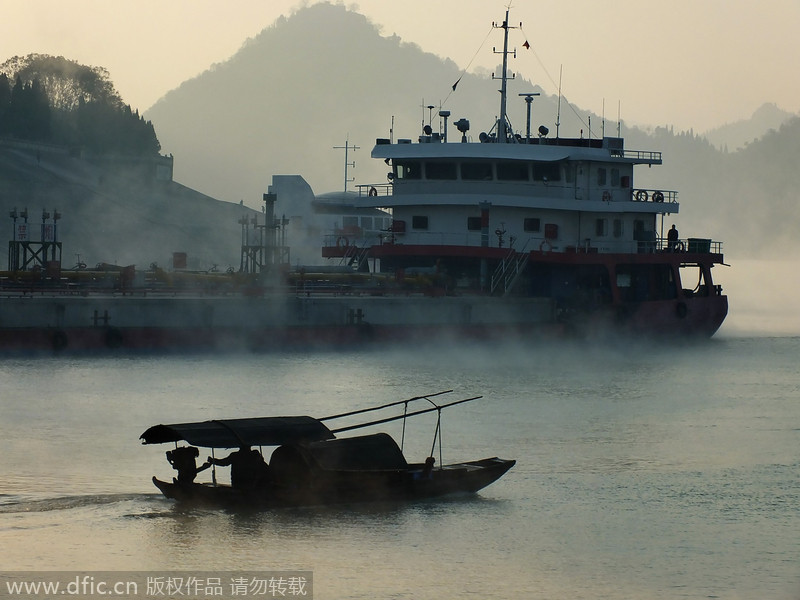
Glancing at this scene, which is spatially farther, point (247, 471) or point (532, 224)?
point (532, 224)

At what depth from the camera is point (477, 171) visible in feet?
210

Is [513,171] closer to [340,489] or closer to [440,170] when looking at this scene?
[440,170]

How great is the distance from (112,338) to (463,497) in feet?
85.6

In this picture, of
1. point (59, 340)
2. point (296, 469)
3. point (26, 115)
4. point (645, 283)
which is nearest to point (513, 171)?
point (645, 283)

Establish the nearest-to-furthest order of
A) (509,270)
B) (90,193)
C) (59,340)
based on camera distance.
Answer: (59,340) → (509,270) → (90,193)

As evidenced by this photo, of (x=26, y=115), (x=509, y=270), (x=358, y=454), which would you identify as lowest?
(x=358, y=454)

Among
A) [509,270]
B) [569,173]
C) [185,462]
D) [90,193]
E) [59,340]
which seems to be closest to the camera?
[185,462]

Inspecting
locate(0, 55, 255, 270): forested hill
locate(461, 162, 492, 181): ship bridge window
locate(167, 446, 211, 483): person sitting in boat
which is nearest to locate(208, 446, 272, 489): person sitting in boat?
locate(167, 446, 211, 483): person sitting in boat

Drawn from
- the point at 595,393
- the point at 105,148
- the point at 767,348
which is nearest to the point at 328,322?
the point at 595,393

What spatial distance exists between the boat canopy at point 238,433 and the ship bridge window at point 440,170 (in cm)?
3699

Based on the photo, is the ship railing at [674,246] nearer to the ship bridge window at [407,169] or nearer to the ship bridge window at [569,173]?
the ship bridge window at [569,173]

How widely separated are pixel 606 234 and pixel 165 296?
21.6 meters

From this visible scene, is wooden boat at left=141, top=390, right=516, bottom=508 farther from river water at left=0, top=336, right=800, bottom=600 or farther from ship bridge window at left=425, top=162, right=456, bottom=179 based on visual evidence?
ship bridge window at left=425, top=162, right=456, bottom=179

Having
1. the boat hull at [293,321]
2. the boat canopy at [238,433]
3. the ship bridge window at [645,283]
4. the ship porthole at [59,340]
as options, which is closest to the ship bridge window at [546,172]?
the ship bridge window at [645,283]
